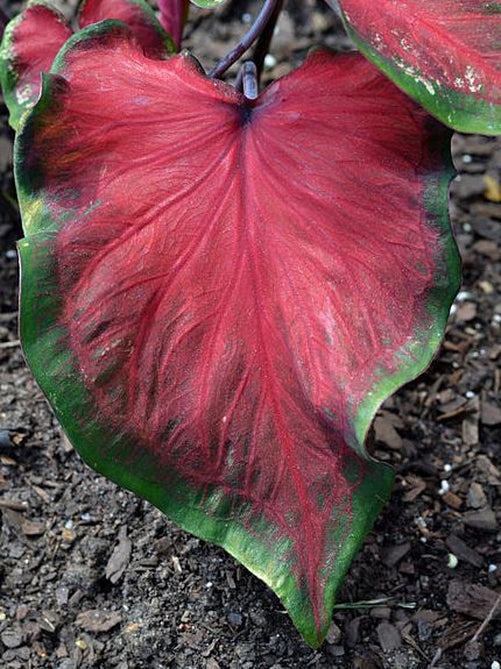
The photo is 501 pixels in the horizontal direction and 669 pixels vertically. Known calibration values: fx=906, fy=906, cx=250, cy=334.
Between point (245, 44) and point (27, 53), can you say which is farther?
point (27, 53)

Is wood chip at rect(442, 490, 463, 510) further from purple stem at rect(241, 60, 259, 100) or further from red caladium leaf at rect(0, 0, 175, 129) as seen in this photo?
red caladium leaf at rect(0, 0, 175, 129)

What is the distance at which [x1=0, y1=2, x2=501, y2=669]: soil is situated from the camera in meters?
1.24

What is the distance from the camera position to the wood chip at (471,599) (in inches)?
50.4

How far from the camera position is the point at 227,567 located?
4.28 ft

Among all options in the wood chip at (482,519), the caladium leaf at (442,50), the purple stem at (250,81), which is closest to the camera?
the caladium leaf at (442,50)

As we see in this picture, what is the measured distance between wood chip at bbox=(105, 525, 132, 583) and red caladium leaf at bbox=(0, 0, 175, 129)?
0.62 metres

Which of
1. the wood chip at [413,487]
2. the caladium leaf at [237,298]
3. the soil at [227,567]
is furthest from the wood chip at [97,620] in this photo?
the wood chip at [413,487]

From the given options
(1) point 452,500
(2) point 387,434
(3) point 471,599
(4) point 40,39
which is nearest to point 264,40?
(4) point 40,39

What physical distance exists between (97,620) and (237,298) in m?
0.53

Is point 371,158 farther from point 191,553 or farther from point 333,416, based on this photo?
point 191,553

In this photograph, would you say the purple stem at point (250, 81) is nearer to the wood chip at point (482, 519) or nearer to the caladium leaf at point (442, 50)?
the caladium leaf at point (442, 50)

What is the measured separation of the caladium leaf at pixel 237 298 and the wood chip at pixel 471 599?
391 mm

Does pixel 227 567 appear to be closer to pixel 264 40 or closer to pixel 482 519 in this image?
pixel 482 519

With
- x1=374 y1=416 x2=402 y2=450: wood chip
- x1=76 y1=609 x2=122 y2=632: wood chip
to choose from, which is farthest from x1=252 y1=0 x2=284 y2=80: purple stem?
x1=76 y1=609 x2=122 y2=632: wood chip
